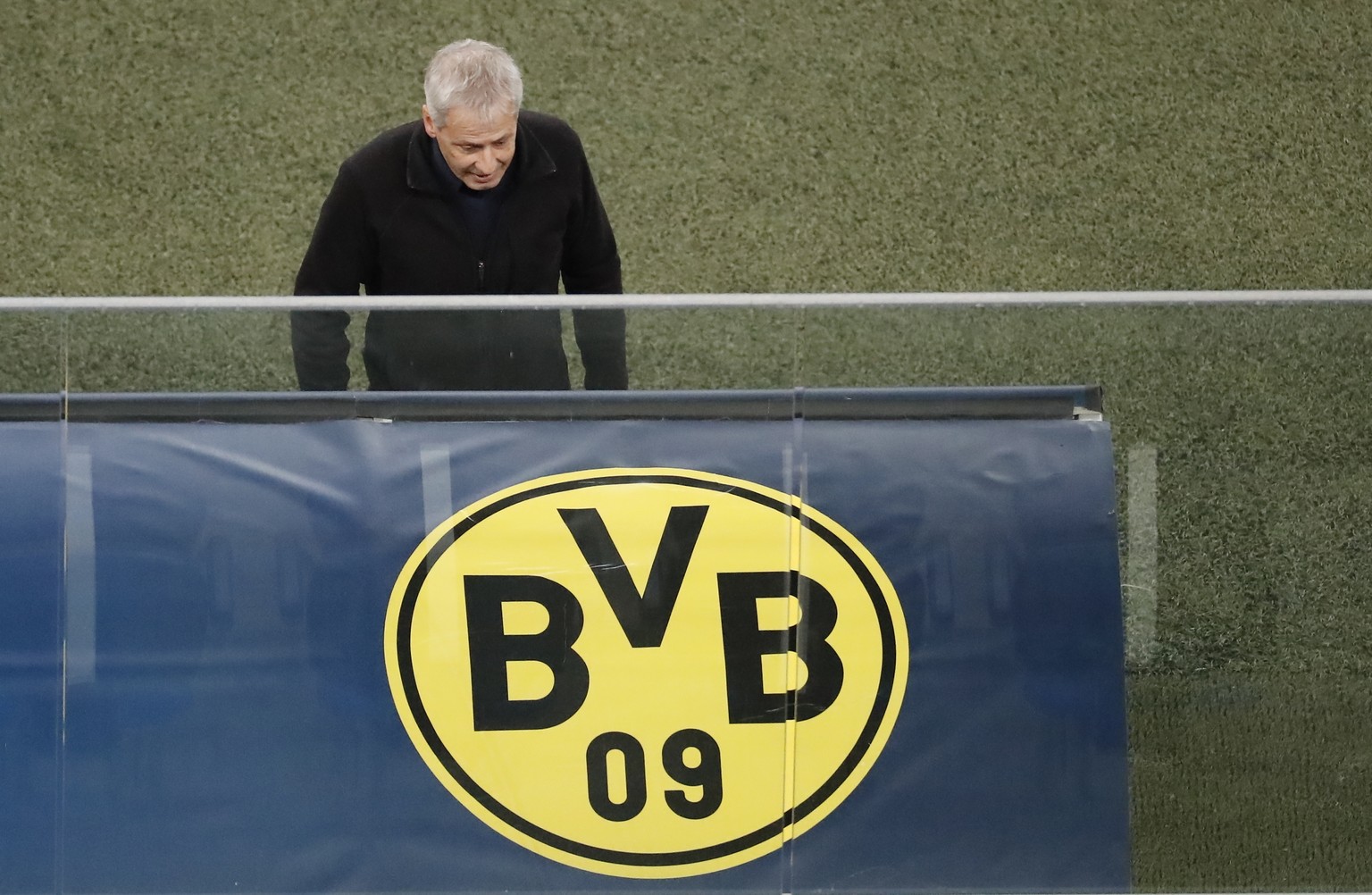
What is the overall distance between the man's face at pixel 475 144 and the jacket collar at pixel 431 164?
0.06 feet

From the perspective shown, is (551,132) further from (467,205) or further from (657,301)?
(657,301)

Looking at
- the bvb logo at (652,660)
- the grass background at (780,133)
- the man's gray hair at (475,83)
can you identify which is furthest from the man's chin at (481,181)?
the grass background at (780,133)

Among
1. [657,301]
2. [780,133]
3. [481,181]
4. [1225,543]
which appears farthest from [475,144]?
[780,133]

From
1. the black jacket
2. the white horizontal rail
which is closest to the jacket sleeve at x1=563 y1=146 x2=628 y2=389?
the black jacket

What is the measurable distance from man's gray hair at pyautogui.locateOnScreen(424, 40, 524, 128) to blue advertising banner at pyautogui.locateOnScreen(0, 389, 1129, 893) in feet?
1.69

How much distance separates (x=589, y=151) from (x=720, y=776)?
2.18 meters

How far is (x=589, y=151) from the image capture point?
3.39 meters

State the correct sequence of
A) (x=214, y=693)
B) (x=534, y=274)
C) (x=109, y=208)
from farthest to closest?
(x=109, y=208), (x=534, y=274), (x=214, y=693)

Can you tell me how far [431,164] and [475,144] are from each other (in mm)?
108

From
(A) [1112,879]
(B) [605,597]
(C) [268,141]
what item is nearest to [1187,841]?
(A) [1112,879]

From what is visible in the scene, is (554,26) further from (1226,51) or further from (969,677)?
(969,677)

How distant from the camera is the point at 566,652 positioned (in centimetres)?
152

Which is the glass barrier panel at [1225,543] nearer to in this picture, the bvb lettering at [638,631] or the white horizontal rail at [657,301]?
the white horizontal rail at [657,301]

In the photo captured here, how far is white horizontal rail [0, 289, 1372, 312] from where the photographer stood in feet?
4.98
